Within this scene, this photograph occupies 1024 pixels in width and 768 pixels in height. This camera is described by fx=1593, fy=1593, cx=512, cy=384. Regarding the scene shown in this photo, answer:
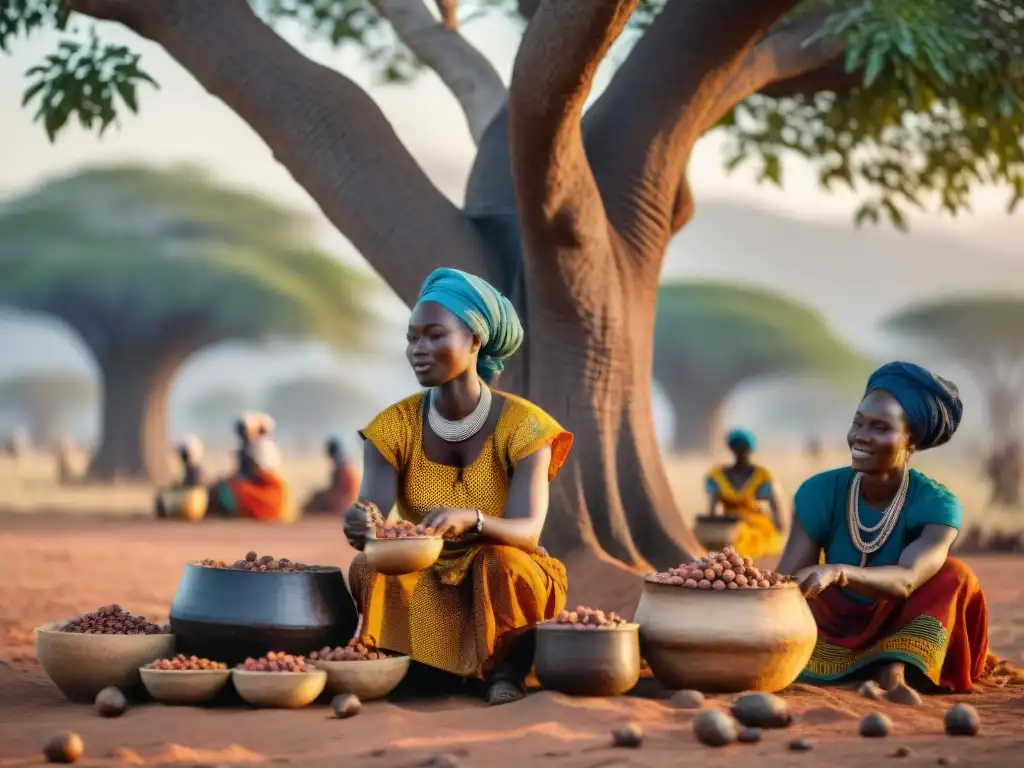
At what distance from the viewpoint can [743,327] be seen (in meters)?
46.7

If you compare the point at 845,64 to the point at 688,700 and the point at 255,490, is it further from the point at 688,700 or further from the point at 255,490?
the point at 255,490

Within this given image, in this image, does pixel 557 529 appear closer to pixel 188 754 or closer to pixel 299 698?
pixel 299 698

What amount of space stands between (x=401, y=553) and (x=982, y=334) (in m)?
37.4

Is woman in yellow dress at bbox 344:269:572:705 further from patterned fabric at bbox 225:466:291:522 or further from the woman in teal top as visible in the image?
patterned fabric at bbox 225:466:291:522

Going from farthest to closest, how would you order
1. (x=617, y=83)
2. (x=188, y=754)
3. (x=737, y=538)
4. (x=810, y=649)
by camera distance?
1. (x=737, y=538)
2. (x=617, y=83)
3. (x=810, y=649)
4. (x=188, y=754)

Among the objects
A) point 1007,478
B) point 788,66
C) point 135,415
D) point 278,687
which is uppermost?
point 788,66

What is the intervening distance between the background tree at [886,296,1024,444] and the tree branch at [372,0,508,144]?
32507mm

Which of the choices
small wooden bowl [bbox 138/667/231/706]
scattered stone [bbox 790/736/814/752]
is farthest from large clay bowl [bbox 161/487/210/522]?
scattered stone [bbox 790/736/814/752]

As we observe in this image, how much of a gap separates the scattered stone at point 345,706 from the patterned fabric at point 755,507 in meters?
6.75

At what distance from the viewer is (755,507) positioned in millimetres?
11500

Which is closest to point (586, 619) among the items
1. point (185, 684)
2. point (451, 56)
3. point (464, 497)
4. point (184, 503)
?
point (464, 497)

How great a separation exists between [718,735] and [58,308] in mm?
26810

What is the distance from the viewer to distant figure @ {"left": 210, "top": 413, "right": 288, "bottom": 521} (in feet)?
55.6

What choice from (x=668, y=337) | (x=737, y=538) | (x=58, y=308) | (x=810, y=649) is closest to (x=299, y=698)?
(x=810, y=649)
